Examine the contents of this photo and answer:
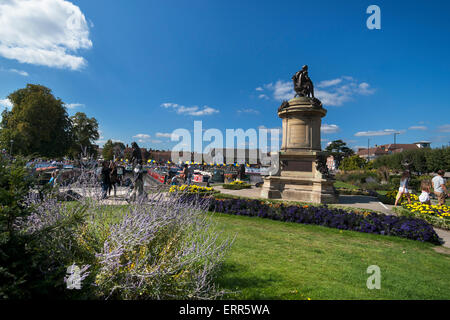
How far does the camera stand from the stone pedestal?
12359 millimetres

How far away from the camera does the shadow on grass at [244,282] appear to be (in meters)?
3.25

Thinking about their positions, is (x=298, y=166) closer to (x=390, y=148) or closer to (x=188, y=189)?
(x=188, y=189)

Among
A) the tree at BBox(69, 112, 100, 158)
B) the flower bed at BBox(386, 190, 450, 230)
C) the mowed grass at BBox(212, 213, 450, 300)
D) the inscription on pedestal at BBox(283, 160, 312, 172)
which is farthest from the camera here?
the tree at BBox(69, 112, 100, 158)

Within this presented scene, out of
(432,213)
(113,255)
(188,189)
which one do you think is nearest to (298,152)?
(432,213)

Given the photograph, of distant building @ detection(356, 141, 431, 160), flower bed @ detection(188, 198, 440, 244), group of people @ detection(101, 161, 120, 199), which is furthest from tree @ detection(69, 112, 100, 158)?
distant building @ detection(356, 141, 431, 160)

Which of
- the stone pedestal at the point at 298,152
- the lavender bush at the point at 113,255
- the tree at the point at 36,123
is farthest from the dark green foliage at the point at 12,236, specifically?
the tree at the point at 36,123

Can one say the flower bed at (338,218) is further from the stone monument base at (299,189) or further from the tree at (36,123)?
the tree at (36,123)

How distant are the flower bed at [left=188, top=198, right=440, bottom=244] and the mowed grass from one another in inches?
13.0

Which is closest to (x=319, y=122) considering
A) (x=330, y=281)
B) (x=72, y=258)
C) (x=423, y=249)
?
(x=423, y=249)

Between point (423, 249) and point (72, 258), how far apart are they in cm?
768

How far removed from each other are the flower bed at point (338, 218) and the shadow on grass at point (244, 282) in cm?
349

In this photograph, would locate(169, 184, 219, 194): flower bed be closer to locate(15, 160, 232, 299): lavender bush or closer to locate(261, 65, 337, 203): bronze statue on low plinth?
locate(15, 160, 232, 299): lavender bush

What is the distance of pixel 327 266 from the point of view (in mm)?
4500
